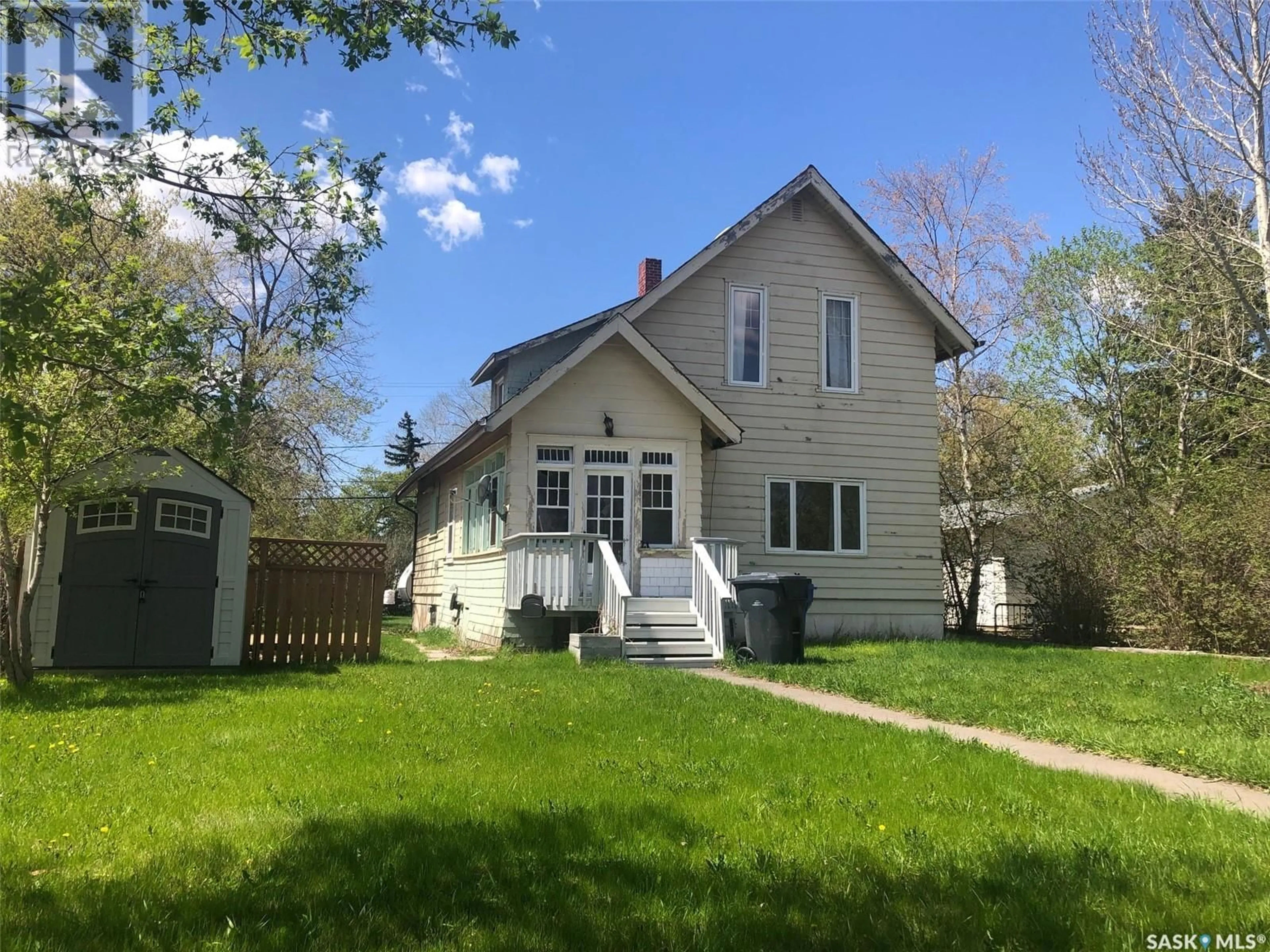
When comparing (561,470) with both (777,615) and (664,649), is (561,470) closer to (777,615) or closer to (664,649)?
(664,649)

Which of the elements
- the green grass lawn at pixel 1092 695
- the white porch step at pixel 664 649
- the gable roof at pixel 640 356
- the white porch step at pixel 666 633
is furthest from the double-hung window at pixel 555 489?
the green grass lawn at pixel 1092 695

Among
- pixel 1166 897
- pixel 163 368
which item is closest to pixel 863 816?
pixel 1166 897

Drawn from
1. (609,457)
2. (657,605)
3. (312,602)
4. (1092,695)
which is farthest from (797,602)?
(312,602)

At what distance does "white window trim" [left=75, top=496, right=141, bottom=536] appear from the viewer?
11281mm

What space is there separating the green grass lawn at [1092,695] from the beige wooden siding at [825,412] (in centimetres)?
324

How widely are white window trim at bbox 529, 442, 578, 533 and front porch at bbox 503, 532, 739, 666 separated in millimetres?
675

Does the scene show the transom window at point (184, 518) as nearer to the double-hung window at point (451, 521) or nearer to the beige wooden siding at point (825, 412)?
the double-hung window at point (451, 521)

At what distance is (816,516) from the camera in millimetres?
17453

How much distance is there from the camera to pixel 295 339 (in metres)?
5.74

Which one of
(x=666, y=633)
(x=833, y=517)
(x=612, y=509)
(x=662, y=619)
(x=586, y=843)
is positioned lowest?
(x=586, y=843)

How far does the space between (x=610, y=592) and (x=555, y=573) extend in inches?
40.7

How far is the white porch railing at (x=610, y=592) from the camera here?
12.6 m

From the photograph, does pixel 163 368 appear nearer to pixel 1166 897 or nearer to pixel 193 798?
pixel 193 798

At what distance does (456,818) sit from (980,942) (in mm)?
2528
